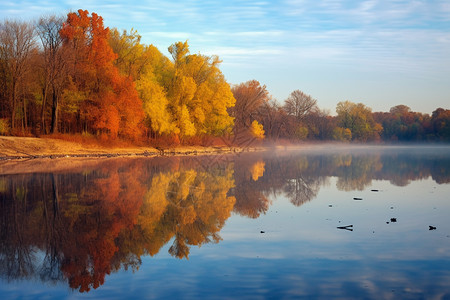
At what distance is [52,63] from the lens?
53.2 metres

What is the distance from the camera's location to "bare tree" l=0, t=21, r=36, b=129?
52.0 m

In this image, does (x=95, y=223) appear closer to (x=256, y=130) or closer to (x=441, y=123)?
(x=256, y=130)

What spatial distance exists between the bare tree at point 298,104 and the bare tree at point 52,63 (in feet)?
264

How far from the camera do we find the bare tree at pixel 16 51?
52.0 m

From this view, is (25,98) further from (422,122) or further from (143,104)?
(422,122)

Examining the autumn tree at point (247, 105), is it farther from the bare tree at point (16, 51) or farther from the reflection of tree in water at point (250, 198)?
the reflection of tree in water at point (250, 198)

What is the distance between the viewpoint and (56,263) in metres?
9.43

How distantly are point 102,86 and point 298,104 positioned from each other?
265ft

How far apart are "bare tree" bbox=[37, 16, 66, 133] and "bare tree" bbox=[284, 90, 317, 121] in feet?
264

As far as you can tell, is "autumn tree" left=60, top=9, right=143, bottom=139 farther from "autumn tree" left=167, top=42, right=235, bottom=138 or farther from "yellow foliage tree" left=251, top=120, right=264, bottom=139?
"yellow foliage tree" left=251, top=120, right=264, bottom=139

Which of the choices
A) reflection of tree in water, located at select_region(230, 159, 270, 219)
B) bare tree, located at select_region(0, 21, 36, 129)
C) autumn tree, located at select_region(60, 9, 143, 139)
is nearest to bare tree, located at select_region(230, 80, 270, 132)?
autumn tree, located at select_region(60, 9, 143, 139)

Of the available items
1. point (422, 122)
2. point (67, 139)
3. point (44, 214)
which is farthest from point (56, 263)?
point (422, 122)

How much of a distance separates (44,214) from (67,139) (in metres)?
39.0

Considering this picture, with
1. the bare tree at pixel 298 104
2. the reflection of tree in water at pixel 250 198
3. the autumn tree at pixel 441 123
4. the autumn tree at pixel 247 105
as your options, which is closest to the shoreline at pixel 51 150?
the reflection of tree in water at pixel 250 198
